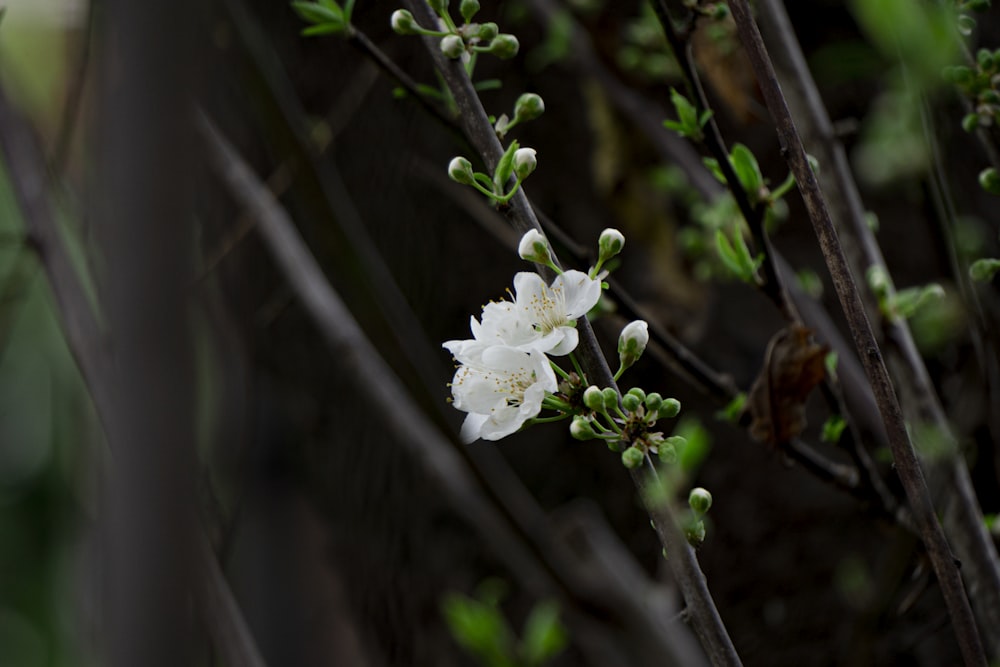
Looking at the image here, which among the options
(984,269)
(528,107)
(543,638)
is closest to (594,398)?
(528,107)

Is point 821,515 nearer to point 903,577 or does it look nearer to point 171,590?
point 903,577

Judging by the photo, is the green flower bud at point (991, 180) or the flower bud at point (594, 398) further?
the green flower bud at point (991, 180)

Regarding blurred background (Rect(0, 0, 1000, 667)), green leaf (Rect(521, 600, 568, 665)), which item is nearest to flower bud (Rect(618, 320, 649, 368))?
blurred background (Rect(0, 0, 1000, 667))

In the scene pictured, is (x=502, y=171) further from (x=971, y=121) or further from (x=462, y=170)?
(x=971, y=121)

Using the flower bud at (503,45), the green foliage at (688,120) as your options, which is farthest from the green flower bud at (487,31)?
the green foliage at (688,120)

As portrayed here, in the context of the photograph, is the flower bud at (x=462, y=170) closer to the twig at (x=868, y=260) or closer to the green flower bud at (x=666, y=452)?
the green flower bud at (x=666, y=452)

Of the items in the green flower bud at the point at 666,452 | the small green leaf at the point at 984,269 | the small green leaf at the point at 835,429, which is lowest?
the small green leaf at the point at 835,429
